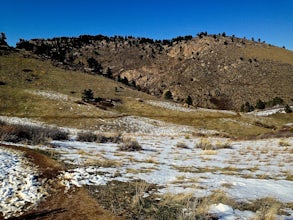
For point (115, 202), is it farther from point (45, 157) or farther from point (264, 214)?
point (45, 157)

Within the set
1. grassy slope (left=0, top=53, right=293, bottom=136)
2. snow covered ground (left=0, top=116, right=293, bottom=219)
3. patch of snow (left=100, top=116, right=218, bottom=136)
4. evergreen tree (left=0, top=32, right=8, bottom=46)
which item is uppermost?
evergreen tree (left=0, top=32, right=8, bottom=46)

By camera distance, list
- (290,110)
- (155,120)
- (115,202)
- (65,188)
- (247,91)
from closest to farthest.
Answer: (115,202) → (65,188) → (155,120) → (290,110) → (247,91)

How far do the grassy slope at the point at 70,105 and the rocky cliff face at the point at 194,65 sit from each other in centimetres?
1372

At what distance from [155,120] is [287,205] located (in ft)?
147

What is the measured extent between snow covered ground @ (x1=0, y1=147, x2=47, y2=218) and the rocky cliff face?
81.9 metres

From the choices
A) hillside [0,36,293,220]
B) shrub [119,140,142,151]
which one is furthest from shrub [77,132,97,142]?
shrub [119,140,142,151]

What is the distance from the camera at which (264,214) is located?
5996 millimetres

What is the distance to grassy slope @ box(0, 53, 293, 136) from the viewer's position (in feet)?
159

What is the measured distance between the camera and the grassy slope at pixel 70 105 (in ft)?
159

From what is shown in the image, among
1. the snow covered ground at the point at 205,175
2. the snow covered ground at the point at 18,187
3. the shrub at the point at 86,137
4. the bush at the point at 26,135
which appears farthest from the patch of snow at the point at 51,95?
the snow covered ground at the point at 18,187

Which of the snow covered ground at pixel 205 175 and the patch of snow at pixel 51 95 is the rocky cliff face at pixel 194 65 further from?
the snow covered ground at pixel 205 175

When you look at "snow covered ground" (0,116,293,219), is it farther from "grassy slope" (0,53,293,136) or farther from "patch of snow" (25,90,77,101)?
"patch of snow" (25,90,77,101)

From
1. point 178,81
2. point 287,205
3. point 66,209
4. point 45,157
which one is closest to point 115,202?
point 66,209

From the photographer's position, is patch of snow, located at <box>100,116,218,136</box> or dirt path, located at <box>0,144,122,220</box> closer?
dirt path, located at <box>0,144,122,220</box>
